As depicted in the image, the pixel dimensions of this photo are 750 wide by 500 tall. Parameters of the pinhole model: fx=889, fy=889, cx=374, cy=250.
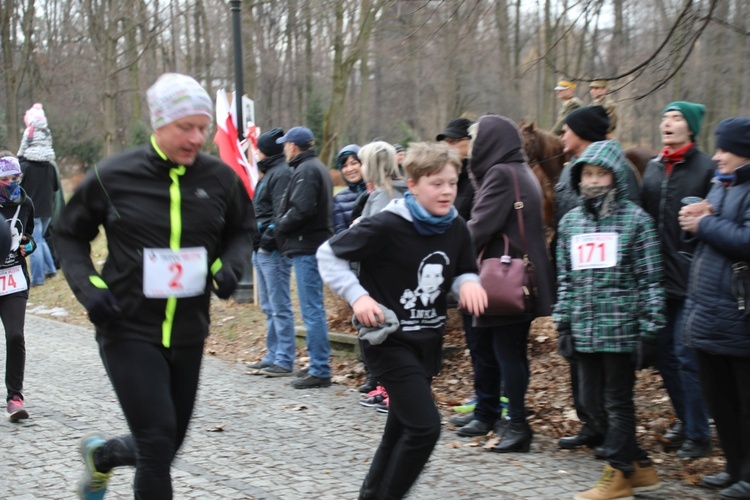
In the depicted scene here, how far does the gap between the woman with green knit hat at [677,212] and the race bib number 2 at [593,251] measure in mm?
705

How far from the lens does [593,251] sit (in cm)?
505

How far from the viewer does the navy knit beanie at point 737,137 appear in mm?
4867

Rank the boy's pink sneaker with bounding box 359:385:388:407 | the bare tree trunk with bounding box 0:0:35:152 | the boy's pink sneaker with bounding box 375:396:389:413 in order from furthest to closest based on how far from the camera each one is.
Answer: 1. the bare tree trunk with bounding box 0:0:35:152
2. the boy's pink sneaker with bounding box 359:385:388:407
3. the boy's pink sneaker with bounding box 375:396:389:413

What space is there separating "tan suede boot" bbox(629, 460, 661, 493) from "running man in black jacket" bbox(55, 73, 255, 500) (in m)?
2.59

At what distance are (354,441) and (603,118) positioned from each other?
9.32ft

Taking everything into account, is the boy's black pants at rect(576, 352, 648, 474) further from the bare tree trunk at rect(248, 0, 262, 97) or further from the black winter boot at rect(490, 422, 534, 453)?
the bare tree trunk at rect(248, 0, 262, 97)

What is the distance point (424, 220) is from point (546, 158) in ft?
12.9

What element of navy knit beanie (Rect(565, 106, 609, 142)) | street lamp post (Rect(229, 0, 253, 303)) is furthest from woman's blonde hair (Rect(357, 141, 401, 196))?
street lamp post (Rect(229, 0, 253, 303))

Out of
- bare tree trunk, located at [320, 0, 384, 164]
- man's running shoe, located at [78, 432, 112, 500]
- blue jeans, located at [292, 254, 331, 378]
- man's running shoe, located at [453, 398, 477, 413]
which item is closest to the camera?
man's running shoe, located at [78, 432, 112, 500]

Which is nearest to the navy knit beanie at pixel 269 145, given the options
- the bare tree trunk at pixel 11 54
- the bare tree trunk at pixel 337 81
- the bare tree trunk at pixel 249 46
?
the bare tree trunk at pixel 337 81

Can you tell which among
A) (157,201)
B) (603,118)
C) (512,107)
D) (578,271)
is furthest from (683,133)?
(512,107)

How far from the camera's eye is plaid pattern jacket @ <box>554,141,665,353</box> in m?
4.90

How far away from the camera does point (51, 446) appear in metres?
6.18

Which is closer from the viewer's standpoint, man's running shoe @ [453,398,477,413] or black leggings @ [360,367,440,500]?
black leggings @ [360,367,440,500]
